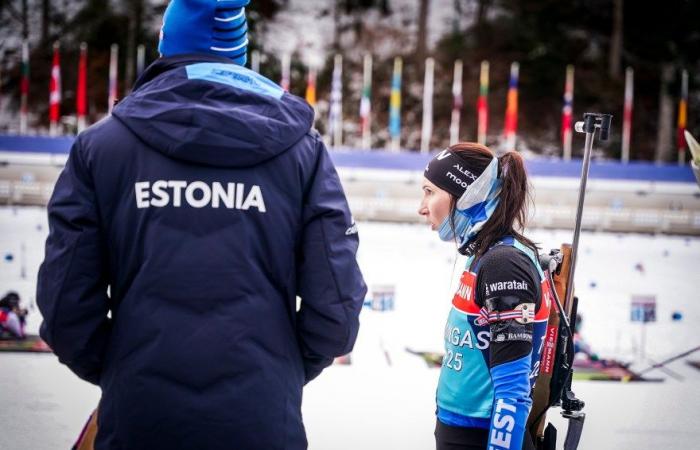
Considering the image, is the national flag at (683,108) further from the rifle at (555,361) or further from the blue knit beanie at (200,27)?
the blue knit beanie at (200,27)

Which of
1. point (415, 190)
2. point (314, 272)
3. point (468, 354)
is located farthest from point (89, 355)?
point (415, 190)

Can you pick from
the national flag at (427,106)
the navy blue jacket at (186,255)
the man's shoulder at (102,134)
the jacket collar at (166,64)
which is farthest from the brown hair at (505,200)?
the national flag at (427,106)

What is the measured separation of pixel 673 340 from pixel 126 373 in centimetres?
613

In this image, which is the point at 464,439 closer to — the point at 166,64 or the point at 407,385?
the point at 166,64

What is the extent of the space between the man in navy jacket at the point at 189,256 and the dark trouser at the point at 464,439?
2.28 feet

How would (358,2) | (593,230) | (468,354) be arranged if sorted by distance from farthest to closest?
(358,2), (593,230), (468,354)

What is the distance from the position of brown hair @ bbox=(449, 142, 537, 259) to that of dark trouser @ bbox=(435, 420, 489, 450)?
0.51 m

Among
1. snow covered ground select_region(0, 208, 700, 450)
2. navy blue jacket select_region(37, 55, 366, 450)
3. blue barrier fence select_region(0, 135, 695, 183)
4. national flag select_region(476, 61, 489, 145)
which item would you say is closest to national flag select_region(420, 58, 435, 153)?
national flag select_region(476, 61, 489, 145)

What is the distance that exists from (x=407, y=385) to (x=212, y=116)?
3.88m

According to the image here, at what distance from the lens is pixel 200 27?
1.97 m

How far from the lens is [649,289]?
988 centimetres

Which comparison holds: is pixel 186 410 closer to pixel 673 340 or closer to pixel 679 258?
pixel 673 340

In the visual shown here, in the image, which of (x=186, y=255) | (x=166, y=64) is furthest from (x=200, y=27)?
(x=186, y=255)

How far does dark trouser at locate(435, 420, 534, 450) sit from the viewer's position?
237cm
